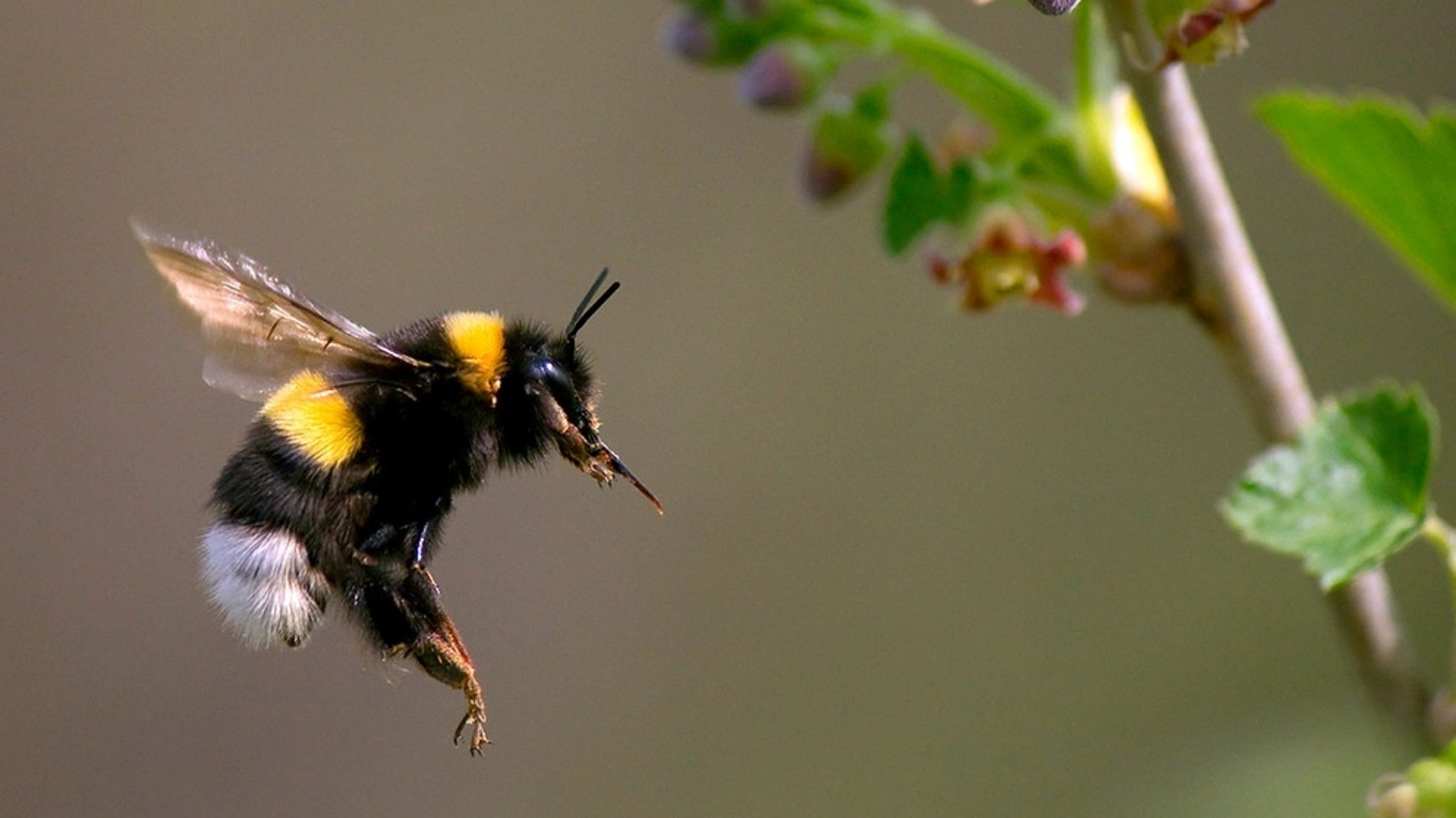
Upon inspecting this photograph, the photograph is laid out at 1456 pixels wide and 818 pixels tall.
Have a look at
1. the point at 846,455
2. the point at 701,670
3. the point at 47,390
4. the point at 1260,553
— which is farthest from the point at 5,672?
the point at 1260,553

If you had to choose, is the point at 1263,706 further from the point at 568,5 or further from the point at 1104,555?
the point at 568,5

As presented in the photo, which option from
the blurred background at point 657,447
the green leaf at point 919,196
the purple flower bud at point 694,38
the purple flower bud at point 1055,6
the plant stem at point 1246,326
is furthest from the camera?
the blurred background at point 657,447

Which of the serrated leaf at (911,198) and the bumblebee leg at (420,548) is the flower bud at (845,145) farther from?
the bumblebee leg at (420,548)

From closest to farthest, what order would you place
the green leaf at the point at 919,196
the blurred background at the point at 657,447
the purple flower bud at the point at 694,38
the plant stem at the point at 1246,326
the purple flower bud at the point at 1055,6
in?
the purple flower bud at the point at 1055,6 → the plant stem at the point at 1246,326 → the green leaf at the point at 919,196 → the purple flower bud at the point at 694,38 → the blurred background at the point at 657,447

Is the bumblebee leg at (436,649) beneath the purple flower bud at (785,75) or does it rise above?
beneath

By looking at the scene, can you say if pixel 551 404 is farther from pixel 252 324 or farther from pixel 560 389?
pixel 252 324

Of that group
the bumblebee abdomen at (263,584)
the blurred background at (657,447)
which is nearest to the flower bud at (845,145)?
the bumblebee abdomen at (263,584)

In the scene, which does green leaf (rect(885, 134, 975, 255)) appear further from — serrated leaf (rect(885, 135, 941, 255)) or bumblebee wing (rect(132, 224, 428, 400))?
bumblebee wing (rect(132, 224, 428, 400))
